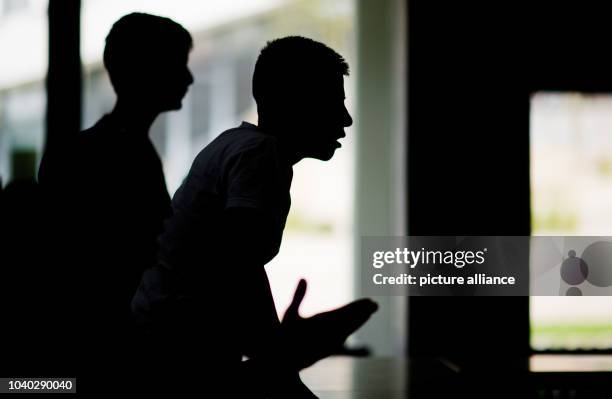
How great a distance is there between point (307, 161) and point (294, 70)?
3.19 metres

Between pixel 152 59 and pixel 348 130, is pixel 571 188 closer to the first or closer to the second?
pixel 348 130

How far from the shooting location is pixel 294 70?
93 centimetres

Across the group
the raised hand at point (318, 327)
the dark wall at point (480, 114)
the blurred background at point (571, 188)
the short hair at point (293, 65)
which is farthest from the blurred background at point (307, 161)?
the raised hand at point (318, 327)

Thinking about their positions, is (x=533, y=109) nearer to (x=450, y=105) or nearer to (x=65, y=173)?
(x=450, y=105)

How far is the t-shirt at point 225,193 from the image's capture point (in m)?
0.84

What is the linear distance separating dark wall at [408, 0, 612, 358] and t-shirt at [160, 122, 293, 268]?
2583 mm

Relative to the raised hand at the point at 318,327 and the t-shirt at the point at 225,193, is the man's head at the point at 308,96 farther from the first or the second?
the raised hand at the point at 318,327

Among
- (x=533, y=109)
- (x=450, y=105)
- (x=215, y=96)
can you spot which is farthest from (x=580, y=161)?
(x=215, y=96)

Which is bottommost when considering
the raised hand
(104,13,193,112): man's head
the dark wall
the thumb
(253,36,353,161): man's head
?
the raised hand

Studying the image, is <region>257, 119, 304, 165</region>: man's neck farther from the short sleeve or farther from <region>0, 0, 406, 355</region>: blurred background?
<region>0, 0, 406, 355</region>: blurred background

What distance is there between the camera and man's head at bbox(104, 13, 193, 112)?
3.47 ft

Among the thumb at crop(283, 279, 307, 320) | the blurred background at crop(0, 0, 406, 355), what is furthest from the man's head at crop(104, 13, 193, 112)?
the blurred background at crop(0, 0, 406, 355)

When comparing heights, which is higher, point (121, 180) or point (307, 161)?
point (307, 161)

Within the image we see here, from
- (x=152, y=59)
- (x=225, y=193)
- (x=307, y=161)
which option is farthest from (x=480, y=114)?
(x=225, y=193)
